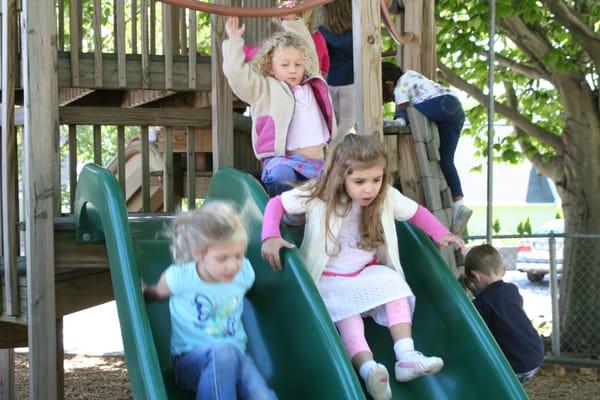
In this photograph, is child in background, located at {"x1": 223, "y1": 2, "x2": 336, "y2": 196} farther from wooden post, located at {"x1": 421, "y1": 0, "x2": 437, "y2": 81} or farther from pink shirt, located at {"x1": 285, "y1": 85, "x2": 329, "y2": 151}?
wooden post, located at {"x1": 421, "y1": 0, "x2": 437, "y2": 81}

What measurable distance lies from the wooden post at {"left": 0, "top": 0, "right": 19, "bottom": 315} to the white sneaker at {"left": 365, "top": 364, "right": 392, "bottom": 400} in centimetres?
237

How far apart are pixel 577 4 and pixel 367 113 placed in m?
6.75

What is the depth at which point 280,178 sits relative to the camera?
470 centimetres

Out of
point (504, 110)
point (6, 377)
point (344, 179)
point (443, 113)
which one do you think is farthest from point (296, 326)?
point (504, 110)

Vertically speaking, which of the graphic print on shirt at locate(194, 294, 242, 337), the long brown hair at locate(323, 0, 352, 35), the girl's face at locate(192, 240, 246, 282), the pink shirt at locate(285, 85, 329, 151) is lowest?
the graphic print on shirt at locate(194, 294, 242, 337)

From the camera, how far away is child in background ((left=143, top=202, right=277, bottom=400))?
3.41 metres

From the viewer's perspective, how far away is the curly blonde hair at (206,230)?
3488 millimetres

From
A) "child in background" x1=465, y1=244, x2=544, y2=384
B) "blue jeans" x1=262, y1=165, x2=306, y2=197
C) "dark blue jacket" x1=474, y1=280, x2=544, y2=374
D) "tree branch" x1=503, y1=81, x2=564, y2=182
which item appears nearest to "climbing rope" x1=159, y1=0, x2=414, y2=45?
"blue jeans" x1=262, y1=165, x2=306, y2=197

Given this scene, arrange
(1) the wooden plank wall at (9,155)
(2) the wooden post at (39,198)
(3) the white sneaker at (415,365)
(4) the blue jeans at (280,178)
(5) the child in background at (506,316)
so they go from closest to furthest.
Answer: (3) the white sneaker at (415,365)
(5) the child in background at (506,316)
(4) the blue jeans at (280,178)
(2) the wooden post at (39,198)
(1) the wooden plank wall at (9,155)

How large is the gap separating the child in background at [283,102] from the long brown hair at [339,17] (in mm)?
1021

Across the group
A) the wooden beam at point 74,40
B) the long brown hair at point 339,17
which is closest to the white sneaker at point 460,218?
the long brown hair at point 339,17

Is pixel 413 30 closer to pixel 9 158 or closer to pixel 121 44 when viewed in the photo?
pixel 121 44

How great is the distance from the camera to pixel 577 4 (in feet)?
33.8

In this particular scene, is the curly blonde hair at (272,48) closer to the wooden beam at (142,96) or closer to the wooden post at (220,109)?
the wooden post at (220,109)
